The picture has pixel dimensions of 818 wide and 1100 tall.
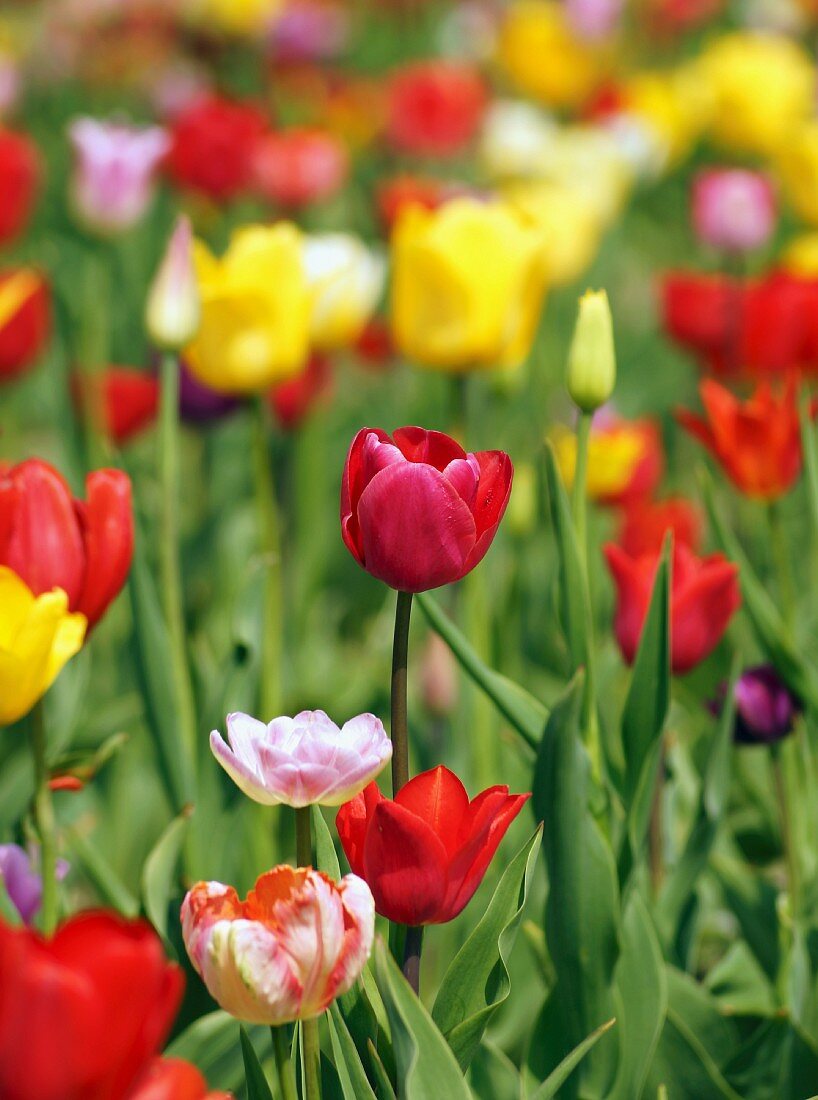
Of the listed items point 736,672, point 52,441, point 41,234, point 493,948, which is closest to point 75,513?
point 493,948

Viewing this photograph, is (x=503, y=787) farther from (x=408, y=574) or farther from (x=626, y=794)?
(x=626, y=794)

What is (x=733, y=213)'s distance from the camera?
255cm

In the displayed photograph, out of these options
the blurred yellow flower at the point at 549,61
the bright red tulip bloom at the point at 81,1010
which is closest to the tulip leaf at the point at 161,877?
the bright red tulip bloom at the point at 81,1010

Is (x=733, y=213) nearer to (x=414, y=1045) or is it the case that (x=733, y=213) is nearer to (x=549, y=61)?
(x=414, y=1045)

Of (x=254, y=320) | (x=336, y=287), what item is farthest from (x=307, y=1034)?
(x=336, y=287)

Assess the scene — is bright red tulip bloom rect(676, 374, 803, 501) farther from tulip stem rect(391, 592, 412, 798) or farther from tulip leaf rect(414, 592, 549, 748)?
tulip stem rect(391, 592, 412, 798)

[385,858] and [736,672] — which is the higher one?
[385,858]

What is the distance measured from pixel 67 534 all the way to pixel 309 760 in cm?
23

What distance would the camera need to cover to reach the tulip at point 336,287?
148 cm

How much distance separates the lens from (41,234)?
3.63 meters

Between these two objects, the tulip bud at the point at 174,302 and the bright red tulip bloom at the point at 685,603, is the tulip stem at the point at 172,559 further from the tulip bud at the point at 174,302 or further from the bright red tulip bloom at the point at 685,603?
the bright red tulip bloom at the point at 685,603

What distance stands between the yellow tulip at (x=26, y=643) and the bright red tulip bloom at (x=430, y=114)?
3.01 meters

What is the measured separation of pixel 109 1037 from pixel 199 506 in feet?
6.77

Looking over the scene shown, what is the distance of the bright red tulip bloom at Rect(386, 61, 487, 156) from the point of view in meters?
3.56
